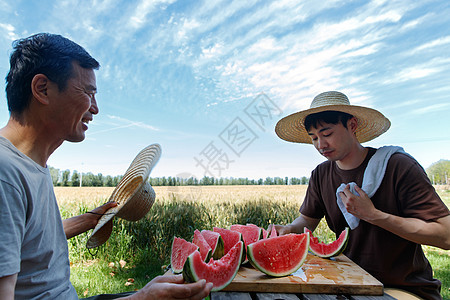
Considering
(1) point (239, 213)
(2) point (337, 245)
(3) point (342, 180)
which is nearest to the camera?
(2) point (337, 245)

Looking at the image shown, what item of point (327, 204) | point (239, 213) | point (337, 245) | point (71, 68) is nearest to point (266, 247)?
point (337, 245)

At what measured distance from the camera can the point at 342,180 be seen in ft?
9.25

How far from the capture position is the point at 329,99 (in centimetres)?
284

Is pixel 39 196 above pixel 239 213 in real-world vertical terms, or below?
above

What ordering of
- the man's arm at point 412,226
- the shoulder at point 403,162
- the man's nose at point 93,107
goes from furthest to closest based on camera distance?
the shoulder at point 403,162
the man's arm at point 412,226
the man's nose at point 93,107

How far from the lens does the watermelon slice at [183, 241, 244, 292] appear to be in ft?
5.23

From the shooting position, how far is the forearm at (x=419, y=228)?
2182 mm

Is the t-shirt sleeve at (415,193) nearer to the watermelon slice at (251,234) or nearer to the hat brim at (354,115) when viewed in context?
the hat brim at (354,115)

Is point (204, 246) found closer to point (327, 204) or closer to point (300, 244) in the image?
point (300, 244)

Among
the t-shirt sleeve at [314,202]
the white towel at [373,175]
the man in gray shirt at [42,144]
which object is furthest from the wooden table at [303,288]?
the t-shirt sleeve at [314,202]

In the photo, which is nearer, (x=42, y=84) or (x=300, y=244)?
(x=42, y=84)

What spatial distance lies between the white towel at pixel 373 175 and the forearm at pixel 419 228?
0.30 meters

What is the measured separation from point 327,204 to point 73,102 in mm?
2400

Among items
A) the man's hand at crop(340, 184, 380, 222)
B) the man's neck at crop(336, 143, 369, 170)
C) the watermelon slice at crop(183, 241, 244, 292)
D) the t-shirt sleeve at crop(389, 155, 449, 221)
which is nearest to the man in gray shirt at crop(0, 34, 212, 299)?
the watermelon slice at crop(183, 241, 244, 292)
